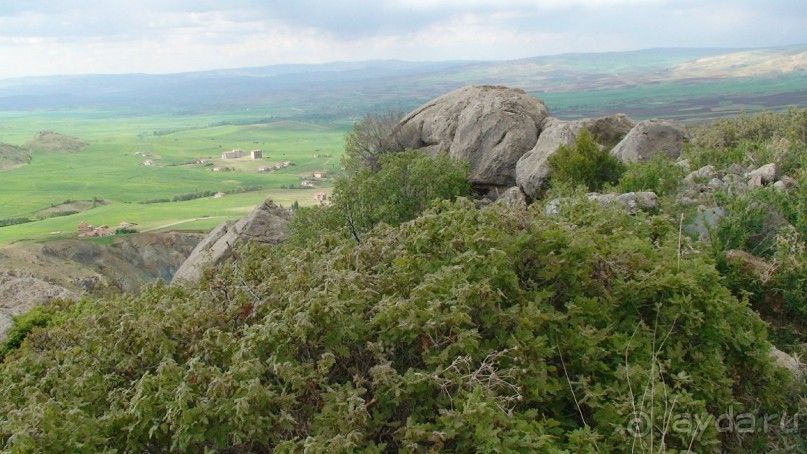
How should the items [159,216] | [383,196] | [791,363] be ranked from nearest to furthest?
[791,363] → [383,196] → [159,216]

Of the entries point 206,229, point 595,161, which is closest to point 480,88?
point 595,161

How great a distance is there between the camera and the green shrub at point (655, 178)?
1183cm

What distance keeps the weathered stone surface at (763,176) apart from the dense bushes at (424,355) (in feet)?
20.0

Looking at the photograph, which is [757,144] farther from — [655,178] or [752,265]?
[752,265]

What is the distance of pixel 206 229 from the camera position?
43344mm

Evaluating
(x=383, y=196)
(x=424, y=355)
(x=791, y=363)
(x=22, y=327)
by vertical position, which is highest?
(x=424, y=355)

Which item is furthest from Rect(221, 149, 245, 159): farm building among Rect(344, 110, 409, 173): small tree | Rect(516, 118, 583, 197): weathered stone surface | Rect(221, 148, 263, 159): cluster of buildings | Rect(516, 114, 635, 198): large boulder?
Rect(516, 118, 583, 197): weathered stone surface

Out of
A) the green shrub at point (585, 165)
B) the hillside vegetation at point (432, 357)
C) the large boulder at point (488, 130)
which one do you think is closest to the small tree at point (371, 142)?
the large boulder at point (488, 130)

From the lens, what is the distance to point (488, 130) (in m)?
20.2

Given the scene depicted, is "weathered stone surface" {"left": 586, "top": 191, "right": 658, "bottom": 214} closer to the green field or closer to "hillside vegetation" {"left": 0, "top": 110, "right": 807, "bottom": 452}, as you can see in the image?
"hillside vegetation" {"left": 0, "top": 110, "right": 807, "bottom": 452}

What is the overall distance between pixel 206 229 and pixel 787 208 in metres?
38.9

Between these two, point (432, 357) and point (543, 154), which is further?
point (543, 154)

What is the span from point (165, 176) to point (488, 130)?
7820 centimetres

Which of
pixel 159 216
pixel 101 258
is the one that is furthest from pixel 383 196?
pixel 159 216
